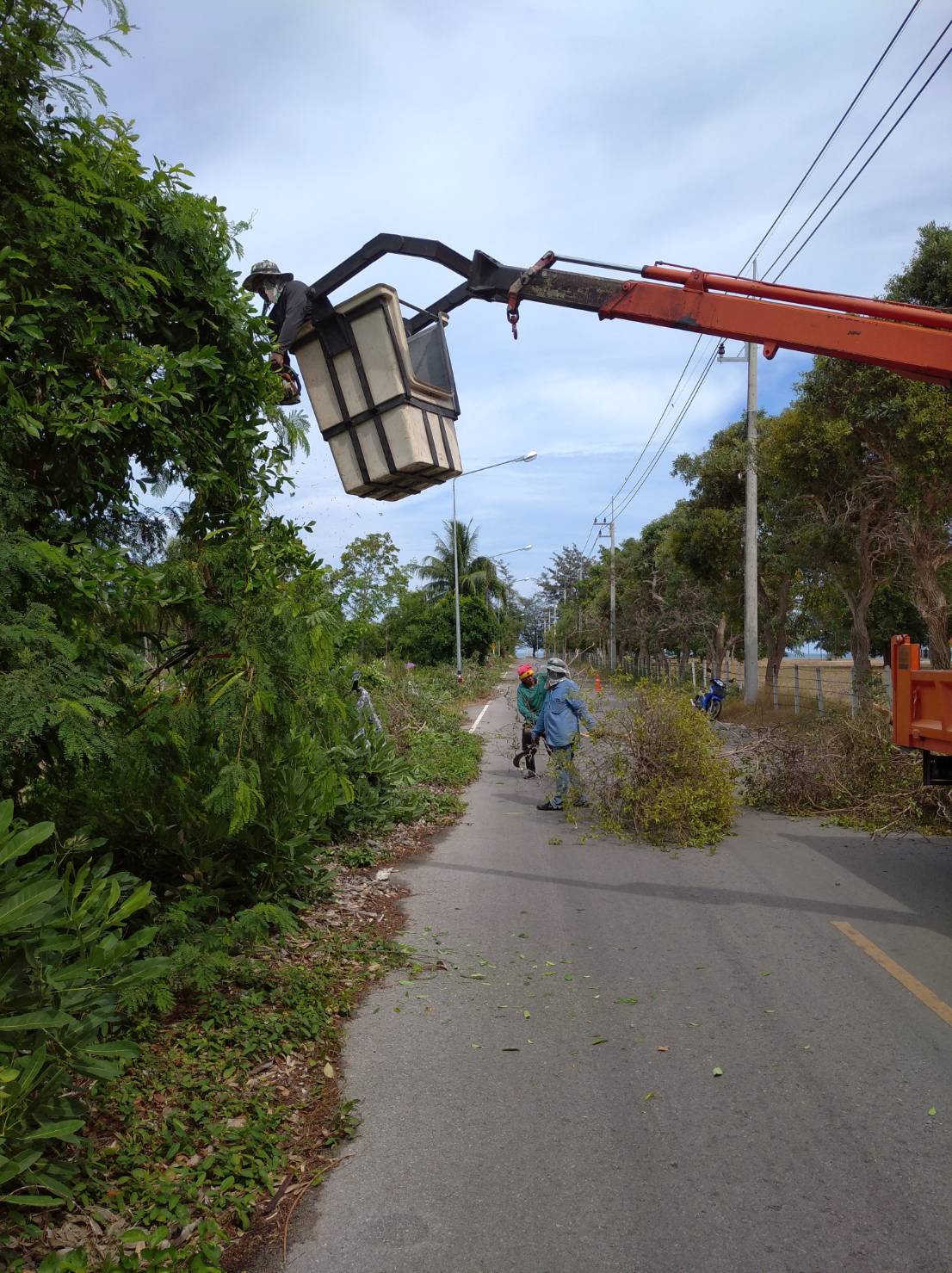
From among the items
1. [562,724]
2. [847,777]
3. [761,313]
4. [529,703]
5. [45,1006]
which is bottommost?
[847,777]

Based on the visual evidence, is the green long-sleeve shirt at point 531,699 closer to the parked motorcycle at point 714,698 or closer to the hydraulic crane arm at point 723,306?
the hydraulic crane arm at point 723,306

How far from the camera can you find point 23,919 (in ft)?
10.3

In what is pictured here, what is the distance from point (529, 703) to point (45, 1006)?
36.3 feet

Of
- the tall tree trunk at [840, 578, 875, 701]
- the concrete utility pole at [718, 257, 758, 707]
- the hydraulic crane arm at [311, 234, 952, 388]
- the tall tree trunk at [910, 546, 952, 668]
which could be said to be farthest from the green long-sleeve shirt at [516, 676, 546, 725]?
the concrete utility pole at [718, 257, 758, 707]

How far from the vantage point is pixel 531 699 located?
1416cm

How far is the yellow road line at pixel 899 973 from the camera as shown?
211 inches

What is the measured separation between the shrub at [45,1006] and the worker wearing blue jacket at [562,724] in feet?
27.6

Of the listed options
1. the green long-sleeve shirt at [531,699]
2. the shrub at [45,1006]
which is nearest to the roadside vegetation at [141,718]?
the shrub at [45,1006]

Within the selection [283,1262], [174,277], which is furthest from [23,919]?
[174,277]

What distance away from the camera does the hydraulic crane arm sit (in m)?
7.31

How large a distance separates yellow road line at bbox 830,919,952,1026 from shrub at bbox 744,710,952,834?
3.03 meters

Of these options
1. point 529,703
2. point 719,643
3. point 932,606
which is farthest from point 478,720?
point 719,643

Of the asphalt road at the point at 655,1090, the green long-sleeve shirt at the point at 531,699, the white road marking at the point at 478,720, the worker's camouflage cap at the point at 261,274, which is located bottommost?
the asphalt road at the point at 655,1090

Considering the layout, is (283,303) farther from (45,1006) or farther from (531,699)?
(531,699)
